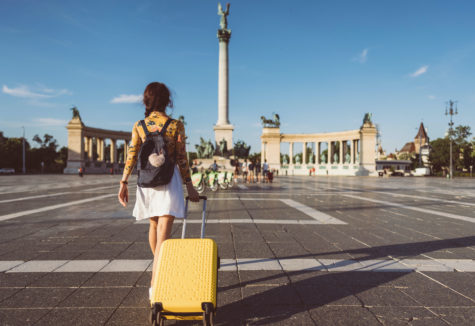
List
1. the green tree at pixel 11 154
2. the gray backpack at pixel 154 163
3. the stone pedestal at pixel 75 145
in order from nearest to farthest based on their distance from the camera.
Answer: the gray backpack at pixel 154 163 < the stone pedestal at pixel 75 145 < the green tree at pixel 11 154

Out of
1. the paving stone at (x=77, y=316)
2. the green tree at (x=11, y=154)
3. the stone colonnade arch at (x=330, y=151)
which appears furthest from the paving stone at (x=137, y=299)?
the green tree at (x=11, y=154)

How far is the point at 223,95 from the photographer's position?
48.7 meters

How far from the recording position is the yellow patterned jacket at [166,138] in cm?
294

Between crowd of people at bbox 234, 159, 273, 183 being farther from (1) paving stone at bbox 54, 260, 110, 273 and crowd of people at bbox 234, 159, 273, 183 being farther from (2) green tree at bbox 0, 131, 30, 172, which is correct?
(2) green tree at bbox 0, 131, 30, 172

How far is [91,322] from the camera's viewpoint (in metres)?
2.64

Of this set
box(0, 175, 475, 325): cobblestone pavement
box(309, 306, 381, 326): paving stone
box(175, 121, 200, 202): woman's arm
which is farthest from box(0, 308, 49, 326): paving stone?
box(309, 306, 381, 326): paving stone

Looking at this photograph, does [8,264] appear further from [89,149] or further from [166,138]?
[89,149]

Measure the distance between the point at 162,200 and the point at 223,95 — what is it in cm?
4696

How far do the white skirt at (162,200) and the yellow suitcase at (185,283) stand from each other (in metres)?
0.38

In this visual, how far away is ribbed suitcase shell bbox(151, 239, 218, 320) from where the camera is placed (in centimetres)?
238

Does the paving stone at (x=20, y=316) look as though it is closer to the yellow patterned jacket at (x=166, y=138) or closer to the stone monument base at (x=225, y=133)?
the yellow patterned jacket at (x=166, y=138)

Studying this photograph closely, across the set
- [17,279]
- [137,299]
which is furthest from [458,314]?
[17,279]

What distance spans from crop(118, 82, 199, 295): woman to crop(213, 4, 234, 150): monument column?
44884 millimetres

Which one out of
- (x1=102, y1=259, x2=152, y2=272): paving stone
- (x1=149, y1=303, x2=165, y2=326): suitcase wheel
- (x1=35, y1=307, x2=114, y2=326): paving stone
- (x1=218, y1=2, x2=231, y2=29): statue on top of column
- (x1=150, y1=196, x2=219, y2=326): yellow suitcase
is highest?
(x1=218, y1=2, x2=231, y2=29): statue on top of column
